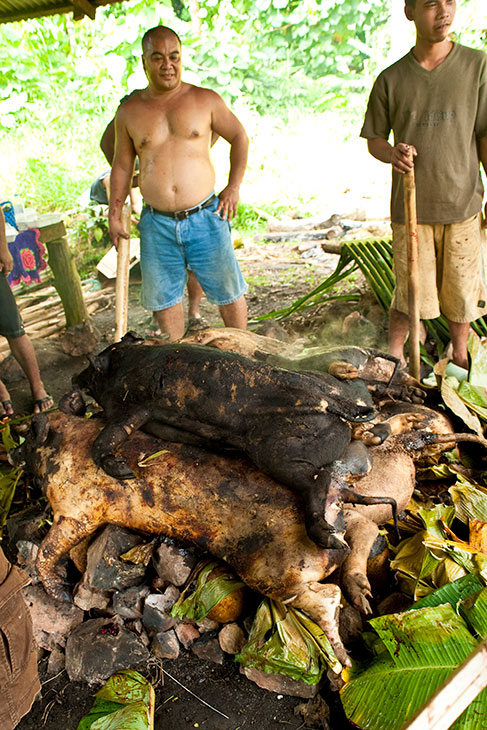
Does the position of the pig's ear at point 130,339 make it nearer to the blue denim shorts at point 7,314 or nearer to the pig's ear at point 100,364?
the pig's ear at point 100,364

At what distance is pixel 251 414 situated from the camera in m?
2.46

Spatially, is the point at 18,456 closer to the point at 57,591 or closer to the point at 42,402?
the point at 57,591

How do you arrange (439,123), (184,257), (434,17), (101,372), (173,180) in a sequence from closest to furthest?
1. (101,372)
2. (434,17)
3. (439,123)
4. (173,180)
5. (184,257)

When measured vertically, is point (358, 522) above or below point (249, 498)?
below

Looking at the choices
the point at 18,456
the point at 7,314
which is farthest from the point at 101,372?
the point at 7,314

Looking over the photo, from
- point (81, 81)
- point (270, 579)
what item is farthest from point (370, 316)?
Answer: point (81, 81)

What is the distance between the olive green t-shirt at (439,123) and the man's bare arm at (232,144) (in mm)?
987

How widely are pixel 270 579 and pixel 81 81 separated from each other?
40.3ft

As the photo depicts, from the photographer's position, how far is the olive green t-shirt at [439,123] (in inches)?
139

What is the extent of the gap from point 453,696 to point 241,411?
1423 millimetres

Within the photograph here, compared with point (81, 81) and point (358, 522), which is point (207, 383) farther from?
point (81, 81)

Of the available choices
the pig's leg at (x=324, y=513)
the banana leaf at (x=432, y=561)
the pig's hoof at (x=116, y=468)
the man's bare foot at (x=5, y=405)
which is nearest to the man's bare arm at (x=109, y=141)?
the man's bare foot at (x=5, y=405)

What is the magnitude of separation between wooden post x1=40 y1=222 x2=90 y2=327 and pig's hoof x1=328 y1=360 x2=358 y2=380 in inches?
167

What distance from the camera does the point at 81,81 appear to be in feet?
38.4
